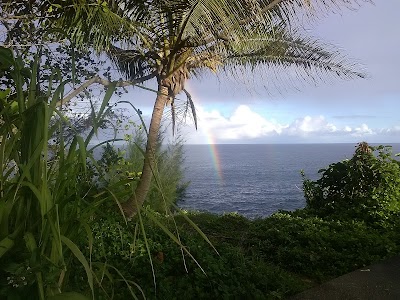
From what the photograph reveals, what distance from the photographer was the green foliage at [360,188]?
20.6ft

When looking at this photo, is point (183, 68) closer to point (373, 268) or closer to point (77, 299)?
point (373, 268)

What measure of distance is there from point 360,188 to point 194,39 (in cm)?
407

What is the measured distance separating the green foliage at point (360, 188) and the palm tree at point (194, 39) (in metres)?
1.61

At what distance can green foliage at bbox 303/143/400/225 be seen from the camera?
247 inches

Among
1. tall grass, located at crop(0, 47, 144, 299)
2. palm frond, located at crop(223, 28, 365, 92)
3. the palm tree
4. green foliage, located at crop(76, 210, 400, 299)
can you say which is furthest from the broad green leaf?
palm frond, located at crop(223, 28, 365, 92)

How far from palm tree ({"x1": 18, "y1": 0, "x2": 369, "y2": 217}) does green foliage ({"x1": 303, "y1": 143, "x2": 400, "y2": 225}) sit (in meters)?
1.61

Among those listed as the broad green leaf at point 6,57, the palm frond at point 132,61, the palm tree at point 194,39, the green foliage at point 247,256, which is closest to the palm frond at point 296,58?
the palm tree at point 194,39

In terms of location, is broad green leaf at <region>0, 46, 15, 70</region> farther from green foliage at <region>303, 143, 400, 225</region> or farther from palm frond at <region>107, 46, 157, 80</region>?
green foliage at <region>303, 143, 400, 225</region>

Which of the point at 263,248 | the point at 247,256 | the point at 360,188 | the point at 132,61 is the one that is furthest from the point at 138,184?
the point at 360,188

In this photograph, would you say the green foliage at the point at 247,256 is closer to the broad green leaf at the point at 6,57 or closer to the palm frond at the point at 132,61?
the broad green leaf at the point at 6,57

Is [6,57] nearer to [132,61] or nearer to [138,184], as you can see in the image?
[138,184]

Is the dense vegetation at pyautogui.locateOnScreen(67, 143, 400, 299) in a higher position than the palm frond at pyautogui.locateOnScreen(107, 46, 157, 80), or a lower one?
lower

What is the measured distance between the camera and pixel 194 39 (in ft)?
17.4

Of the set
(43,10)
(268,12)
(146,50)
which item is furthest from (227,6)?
(43,10)
